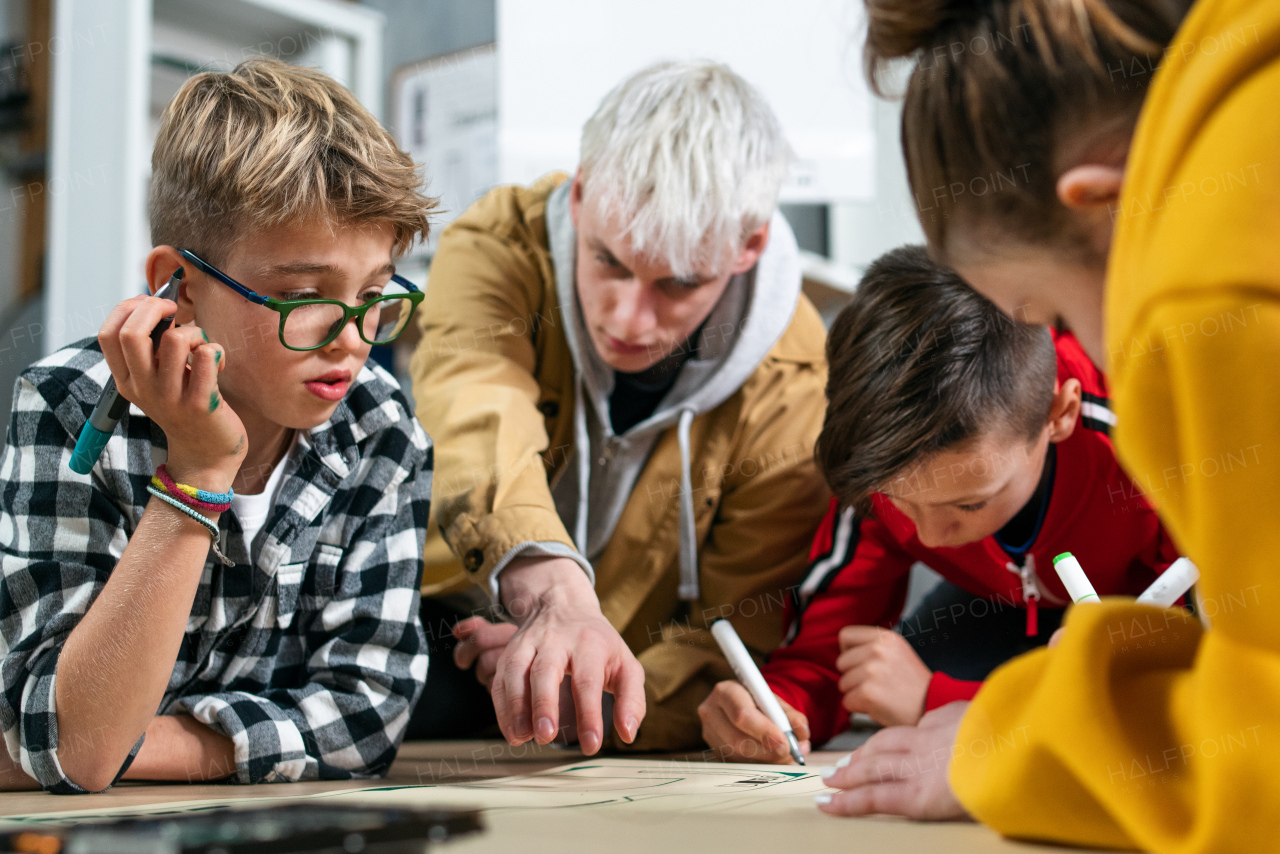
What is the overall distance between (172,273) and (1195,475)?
2.09ft

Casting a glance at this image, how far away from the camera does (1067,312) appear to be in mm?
492

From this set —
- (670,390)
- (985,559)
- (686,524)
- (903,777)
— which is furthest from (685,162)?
(903,777)

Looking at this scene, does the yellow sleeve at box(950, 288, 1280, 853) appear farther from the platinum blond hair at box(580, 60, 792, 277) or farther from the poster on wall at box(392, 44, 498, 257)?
the poster on wall at box(392, 44, 498, 257)

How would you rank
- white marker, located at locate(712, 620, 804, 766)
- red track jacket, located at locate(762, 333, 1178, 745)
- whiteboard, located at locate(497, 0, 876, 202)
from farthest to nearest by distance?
whiteboard, located at locate(497, 0, 876, 202) → red track jacket, located at locate(762, 333, 1178, 745) → white marker, located at locate(712, 620, 804, 766)

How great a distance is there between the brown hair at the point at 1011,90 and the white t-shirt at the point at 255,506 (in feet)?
1.67

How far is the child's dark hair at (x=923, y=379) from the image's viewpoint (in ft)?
2.84

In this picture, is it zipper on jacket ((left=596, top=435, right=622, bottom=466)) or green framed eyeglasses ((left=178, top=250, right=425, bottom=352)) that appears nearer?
green framed eyeglasses ((left=178, top=250, right=425, bottom=352))

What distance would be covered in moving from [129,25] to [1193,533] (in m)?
1.66

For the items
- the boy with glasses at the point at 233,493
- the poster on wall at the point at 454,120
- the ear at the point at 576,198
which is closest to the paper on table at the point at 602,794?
the boy with glasses at the point at 233,493

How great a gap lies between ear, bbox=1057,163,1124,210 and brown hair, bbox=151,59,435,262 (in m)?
0.47

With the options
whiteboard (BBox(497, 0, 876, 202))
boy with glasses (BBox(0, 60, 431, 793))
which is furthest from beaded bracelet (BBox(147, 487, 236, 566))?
whiteboard (BBox(497, 0, 876, 202))

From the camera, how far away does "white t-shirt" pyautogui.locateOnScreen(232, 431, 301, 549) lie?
29.3 inches

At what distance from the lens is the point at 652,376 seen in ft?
3.89

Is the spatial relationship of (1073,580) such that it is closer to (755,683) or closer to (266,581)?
(755,683)
